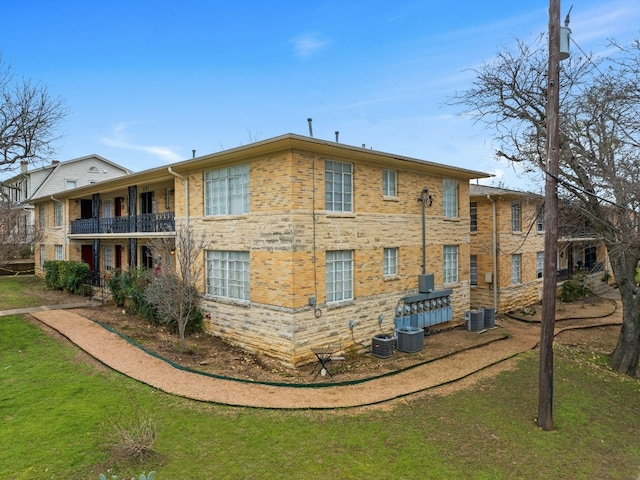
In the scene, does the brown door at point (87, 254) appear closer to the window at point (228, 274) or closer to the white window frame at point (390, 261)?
the window at point (228, 274)

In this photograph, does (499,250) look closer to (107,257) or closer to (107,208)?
(107,208)

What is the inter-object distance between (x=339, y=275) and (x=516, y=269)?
13225mm

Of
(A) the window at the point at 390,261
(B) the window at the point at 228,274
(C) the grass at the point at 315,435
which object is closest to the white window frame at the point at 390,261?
(A) the window at the point at 390,261

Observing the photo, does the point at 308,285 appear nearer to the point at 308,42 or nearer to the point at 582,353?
the point at 308,42

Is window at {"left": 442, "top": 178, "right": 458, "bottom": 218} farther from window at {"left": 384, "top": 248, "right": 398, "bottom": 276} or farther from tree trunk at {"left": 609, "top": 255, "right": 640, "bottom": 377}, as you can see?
tree trunk at {"left": 609, "top": 255, "right": 640, "bottom": 377}

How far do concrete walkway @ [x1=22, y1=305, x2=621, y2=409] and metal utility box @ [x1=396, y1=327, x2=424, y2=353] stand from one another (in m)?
1.04

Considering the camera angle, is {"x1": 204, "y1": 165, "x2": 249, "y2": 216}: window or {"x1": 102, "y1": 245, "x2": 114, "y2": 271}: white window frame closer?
{"x1": 204, "y1": 165, "x2": 249, "y2": 216}: window

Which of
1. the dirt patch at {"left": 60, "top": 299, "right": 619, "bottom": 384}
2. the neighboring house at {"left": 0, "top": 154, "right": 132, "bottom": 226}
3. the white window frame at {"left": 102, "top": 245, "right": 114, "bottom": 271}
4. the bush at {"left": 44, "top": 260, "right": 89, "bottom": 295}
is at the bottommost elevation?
the dirt patch at {"left": 60, "top": 299, "right": 619, "bottom": 384}

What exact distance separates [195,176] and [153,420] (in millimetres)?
9320

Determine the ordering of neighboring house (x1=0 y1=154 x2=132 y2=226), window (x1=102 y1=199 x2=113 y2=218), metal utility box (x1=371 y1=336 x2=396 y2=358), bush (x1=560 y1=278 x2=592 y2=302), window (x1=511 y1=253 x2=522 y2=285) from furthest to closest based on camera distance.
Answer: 1. neighboring house (x1=0 y1=154 x2=132 y2=226)
2. window (x1=102 y1=199 x2=113 y2=218)
3. bush (x1=560 y1=278 x2=592 y2=302)
4. window (x1=511 y1=253 x2=522 y2=285)
5. metal utility box (x1=371 y1=336 x2=396 y2=358)

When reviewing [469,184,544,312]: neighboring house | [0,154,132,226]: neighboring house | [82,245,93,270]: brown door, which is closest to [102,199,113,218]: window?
[82,245,93,270]: brown door

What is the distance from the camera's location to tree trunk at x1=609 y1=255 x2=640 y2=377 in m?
12.6

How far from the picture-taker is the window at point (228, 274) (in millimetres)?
13359

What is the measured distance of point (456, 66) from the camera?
1335 cm
